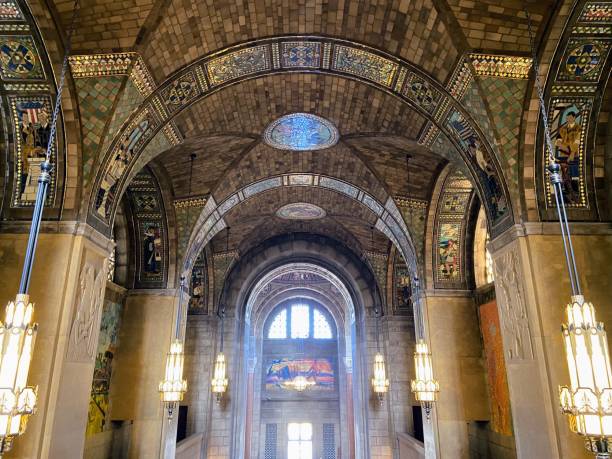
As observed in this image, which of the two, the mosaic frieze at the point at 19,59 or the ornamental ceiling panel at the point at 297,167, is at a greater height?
the ornamental ceiling panel at the point at 297,167

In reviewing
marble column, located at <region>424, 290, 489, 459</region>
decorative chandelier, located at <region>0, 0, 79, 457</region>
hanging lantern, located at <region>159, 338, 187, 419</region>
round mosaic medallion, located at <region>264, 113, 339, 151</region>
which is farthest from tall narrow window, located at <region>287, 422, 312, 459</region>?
decorative chandelier, located at <region>0, 0, 79, 457</region>

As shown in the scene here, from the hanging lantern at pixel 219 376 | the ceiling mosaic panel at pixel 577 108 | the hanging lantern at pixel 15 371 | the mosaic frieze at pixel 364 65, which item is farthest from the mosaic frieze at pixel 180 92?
the hanging lantern at pixel 219 376

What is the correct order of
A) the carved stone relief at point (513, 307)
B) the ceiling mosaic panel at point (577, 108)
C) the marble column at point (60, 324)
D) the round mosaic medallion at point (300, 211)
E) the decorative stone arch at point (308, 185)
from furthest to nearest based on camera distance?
the round mosaic medallion at point (300, 211) → the decorative stone arch at point (308, 185) → the carved stone relief at point (513, 307) → the ceiling mosaic panel at point (577, 108) → the marble column at point (60, 324)

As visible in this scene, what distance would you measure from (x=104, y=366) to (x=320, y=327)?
811 inches

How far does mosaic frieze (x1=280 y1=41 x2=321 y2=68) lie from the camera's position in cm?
776

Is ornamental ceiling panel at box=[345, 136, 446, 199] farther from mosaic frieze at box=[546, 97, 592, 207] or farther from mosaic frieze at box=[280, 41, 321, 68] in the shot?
mosaic frieze at box=[546, 97, 592, 207]

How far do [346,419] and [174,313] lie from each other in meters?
18.9

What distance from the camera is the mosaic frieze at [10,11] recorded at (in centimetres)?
556

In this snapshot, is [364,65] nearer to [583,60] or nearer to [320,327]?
[583,60]

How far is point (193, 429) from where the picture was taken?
15.6m

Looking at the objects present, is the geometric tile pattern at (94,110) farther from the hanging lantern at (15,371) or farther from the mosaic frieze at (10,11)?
the hanging lantern at (15,371)

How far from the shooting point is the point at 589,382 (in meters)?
3.98

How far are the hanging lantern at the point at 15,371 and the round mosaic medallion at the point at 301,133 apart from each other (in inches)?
282

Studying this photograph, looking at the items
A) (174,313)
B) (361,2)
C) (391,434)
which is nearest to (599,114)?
(361,2)
